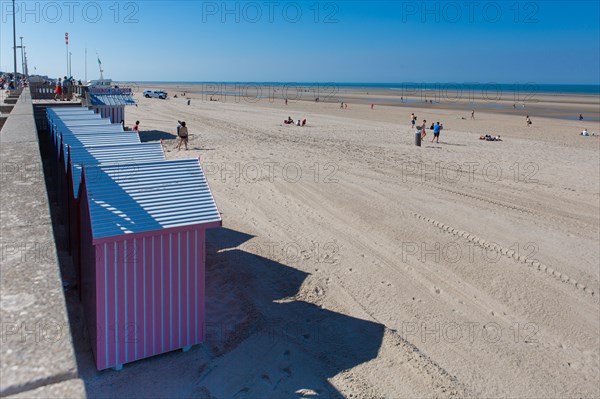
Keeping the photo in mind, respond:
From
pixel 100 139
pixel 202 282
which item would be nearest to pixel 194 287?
pixel 202 282

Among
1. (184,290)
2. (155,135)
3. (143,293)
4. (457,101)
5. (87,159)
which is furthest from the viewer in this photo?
(457,101)

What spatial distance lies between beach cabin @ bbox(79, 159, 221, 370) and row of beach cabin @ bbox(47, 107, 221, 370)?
0.01m

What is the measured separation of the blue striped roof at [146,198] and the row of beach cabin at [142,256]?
1cm

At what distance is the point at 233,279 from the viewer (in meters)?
8.73

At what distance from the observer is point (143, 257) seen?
5504 mm

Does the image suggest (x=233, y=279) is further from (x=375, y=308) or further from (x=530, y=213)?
(x=530, y=213)

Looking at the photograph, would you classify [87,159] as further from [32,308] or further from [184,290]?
[32,308]

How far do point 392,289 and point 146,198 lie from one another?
4677mm

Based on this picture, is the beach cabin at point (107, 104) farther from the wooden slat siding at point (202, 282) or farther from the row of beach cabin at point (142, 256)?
the wooden slat siding at point (202, 282)

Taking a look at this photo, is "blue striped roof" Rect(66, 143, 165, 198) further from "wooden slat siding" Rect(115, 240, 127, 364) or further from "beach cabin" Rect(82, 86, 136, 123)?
"beach cabin" Rect(82, 86, 136, 123)

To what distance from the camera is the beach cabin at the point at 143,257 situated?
17.5 ft

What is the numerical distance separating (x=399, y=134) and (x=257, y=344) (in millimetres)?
27621

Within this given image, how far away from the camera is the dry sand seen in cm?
606

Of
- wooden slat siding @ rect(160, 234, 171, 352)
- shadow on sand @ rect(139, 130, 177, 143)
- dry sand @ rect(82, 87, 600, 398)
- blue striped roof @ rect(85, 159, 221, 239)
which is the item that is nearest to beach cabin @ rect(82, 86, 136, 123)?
shadow on sand @ rect(139, 130, 177, 143)
